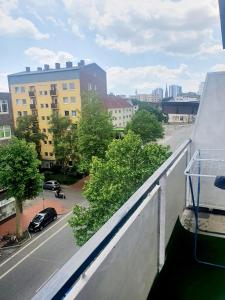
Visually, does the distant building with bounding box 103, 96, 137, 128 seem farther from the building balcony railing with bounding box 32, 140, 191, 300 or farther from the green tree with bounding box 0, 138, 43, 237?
the building balcony railing with bounding box 32, 140, 191, 300

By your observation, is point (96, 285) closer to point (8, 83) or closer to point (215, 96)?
point (215, 96)

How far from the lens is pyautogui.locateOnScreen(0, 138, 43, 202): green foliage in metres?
13.8

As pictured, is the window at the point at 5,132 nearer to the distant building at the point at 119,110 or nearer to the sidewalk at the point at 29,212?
the sidewalk at the point at 29,212

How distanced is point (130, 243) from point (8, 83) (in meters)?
33.8

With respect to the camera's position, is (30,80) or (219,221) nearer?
(219,221)

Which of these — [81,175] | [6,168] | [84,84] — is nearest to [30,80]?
[84,84]

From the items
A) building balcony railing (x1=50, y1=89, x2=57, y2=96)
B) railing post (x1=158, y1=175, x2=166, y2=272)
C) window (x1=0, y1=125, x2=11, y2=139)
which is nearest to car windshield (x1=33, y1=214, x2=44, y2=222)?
window (x1=0, y1=125, x2=11, y2=139)

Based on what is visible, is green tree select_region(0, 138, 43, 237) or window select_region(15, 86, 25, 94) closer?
green tree select_region(0, 138, 43, 237)

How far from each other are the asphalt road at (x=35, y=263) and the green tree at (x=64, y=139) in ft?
31.5

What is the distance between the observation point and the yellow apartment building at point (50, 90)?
94.8 feet

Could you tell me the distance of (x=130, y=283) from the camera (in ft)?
6.53

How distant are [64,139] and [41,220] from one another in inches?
408

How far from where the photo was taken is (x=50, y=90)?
29.9 metres

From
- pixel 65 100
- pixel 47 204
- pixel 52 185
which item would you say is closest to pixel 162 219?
pixel 47 204
